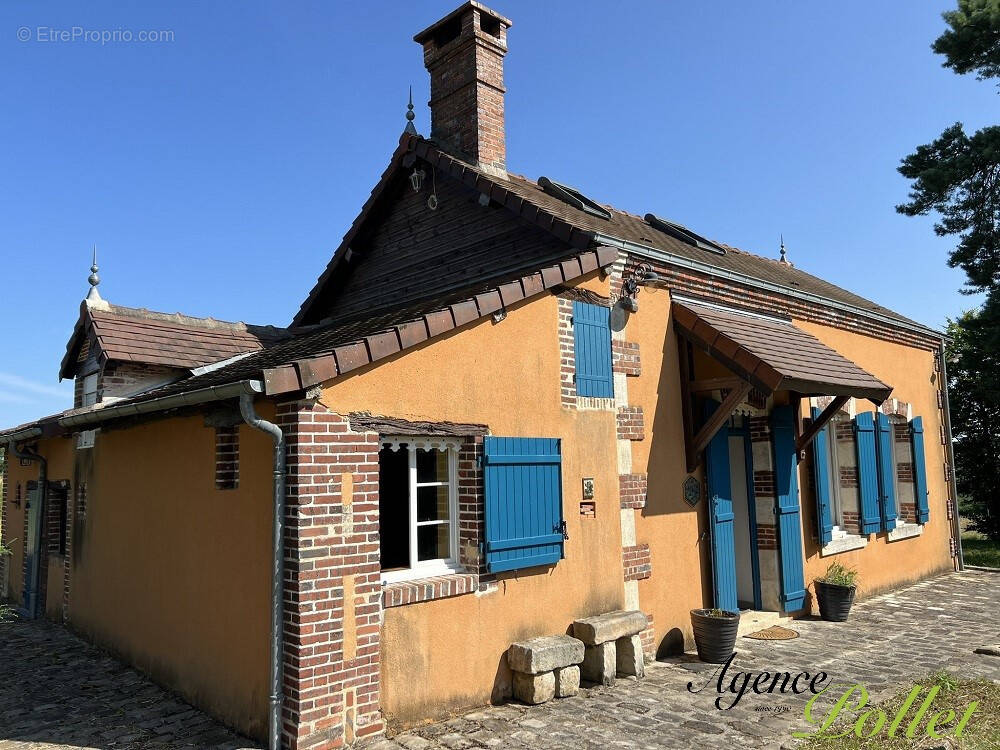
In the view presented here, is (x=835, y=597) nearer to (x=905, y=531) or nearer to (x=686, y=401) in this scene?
(x=686, y=401)

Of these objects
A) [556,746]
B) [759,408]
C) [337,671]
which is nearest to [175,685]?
[337,671]

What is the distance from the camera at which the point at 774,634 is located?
799cm

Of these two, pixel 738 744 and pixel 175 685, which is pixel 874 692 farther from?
pixel 175 685

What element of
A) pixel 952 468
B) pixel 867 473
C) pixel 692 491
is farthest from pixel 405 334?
pixel 952 468

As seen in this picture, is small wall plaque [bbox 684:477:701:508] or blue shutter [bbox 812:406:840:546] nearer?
small wall plaque [bbox 684:477:701:508]

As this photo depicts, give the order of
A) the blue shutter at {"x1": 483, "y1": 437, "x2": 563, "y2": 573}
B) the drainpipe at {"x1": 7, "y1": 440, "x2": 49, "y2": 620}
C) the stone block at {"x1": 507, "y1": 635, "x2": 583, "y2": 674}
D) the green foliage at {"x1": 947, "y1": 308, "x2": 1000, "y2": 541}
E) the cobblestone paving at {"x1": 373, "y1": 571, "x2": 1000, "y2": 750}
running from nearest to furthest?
the cobblestone paving at {"x1": 373, "y1": 571, "x2": 1000, "y2": 750} < the stone block at {"x1": 507, "y1": 635, "x2": 583, "y2": 674} < the blue shutter at {"x1": 483, "y1": 437, "x2": 563, "y2": 573} < the drainpipe at {"x1": 7, "y1": 440, "x2": 49, "y2": 620} < the green foliage at {"x1": 947, "y1": 308, "x2": 1000, "y2": 541}

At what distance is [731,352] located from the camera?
739 cm

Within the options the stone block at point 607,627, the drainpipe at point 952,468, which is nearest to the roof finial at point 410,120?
the stone block at point 607,627

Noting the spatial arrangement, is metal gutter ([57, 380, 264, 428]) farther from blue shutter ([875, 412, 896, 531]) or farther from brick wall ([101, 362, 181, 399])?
blue shutter ([875, 412, 896, 531])

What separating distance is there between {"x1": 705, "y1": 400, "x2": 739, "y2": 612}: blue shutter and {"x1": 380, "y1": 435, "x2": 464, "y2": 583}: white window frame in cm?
338

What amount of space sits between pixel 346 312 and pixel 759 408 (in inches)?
239

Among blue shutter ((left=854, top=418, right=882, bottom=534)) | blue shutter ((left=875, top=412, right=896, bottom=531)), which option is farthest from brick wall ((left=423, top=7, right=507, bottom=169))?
blue shutter ((left=875, top=412, right=896, bottom=531))

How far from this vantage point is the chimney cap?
9.75 meters

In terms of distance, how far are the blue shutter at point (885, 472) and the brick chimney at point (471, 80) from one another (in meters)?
7.14
